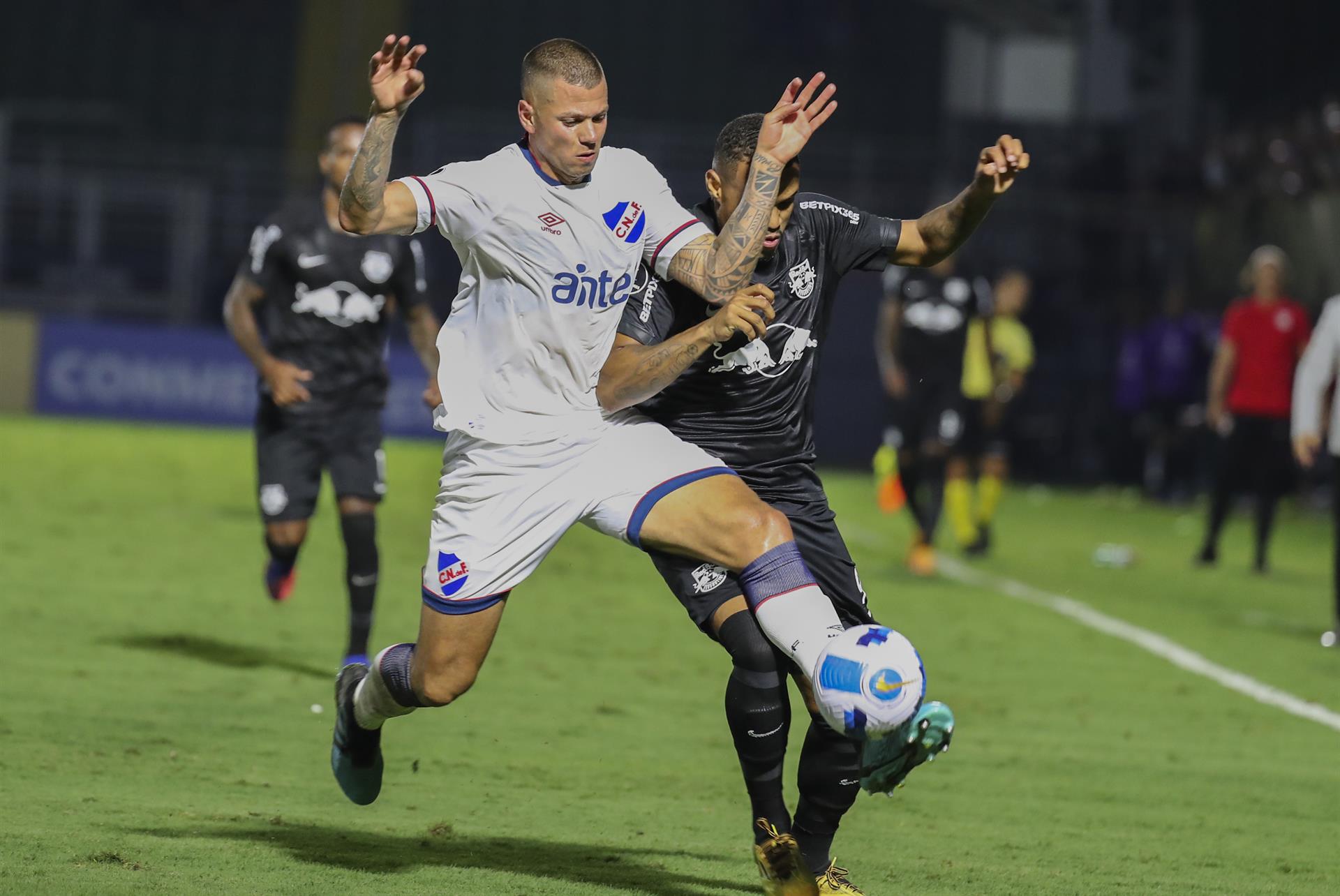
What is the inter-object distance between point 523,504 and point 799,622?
809 mm

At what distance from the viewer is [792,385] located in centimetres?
546

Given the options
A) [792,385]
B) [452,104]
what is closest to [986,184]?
[792,385]

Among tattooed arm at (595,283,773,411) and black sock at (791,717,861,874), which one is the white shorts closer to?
tattooed arm at (595,283,773,411)

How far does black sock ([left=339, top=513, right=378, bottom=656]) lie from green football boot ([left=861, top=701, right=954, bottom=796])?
3697mm

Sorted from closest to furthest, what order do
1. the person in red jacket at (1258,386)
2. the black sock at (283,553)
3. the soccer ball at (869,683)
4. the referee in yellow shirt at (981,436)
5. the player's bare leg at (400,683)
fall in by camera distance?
the soccer ball at (869,683) < the player's bare leg at (400,683) < the black sock at (283,553) < the person in red jacket at (1258,386) < the referee in yellow shirt at (981,436)

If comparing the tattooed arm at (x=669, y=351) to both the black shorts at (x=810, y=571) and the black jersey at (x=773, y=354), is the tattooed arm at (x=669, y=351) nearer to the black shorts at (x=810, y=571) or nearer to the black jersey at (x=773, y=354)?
the black jersey at (x=773, y=354)

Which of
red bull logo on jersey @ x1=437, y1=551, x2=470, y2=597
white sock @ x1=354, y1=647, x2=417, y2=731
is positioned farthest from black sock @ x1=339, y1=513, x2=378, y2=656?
red bull logo on jersey @ x1=437, y1=551, x2=470, y2=597

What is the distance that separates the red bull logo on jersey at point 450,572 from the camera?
513 centimetres

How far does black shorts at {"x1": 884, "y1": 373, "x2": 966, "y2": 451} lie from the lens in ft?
43.7

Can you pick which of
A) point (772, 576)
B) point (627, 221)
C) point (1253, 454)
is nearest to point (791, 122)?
point (627, 221)

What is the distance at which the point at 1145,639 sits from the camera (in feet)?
35.5

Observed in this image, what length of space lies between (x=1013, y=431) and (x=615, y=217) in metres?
20.6

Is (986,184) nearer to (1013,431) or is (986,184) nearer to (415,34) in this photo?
(1013,431)

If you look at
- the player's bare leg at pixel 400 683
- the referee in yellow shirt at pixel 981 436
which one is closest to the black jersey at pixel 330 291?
the player's bare leg at pixel 400 683
